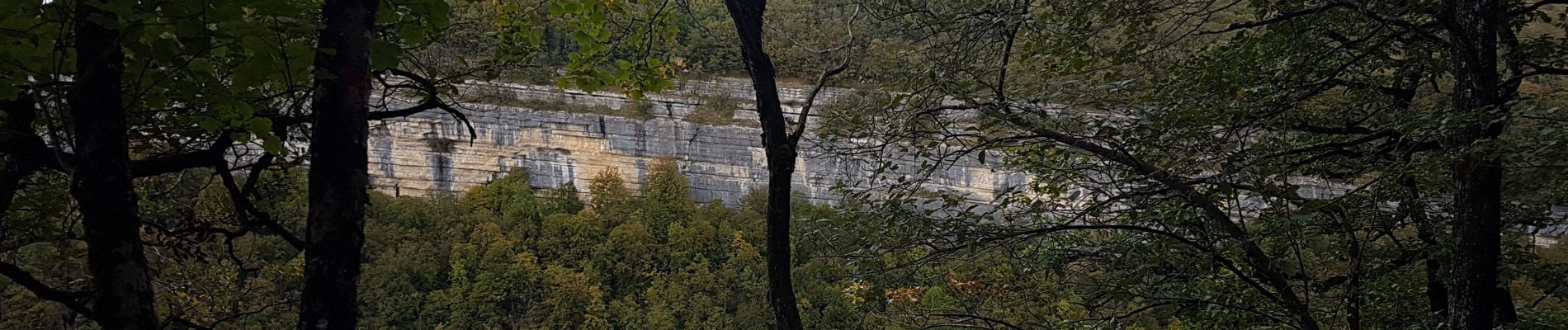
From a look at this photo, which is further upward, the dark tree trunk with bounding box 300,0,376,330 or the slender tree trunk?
the dark tree trunk with bounding box 300,0,376,330

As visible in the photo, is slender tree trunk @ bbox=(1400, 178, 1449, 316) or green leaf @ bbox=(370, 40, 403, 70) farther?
slender tree trunk @ bbox=(1400, 178, 1449, 316)

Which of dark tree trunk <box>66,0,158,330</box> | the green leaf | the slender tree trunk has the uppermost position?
the green leaf

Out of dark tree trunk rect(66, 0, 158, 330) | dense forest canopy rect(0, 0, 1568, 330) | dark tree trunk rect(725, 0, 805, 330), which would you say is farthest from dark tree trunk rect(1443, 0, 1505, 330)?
dark tree trunk rect(66, 0, 158, 330)

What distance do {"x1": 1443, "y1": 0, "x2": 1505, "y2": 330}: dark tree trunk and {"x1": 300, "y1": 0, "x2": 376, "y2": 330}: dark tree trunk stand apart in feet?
8.85

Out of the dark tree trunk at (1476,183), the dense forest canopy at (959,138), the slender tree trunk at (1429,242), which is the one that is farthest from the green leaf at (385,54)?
the slender tree trunk at (1429,242)

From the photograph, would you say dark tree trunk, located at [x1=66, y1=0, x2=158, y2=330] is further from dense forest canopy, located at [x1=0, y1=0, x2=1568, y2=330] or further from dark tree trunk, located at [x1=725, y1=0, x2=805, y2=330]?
dark tree trunk, located at [x1=725, y1=0, x2=805, y2=330]

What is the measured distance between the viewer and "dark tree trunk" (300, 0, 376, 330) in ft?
4.65

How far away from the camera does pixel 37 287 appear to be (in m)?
1.91

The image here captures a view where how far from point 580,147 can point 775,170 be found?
29.5 meters

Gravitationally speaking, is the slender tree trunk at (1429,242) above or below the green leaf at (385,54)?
below

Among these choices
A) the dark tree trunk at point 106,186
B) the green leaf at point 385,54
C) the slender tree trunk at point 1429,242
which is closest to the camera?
the dark tree trunk at point 106,186

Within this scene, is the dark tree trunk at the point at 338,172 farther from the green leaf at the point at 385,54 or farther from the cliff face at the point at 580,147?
the cliff face at the point at 580,147

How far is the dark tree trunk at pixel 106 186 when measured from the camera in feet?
4.48

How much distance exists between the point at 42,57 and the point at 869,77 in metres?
3.51
